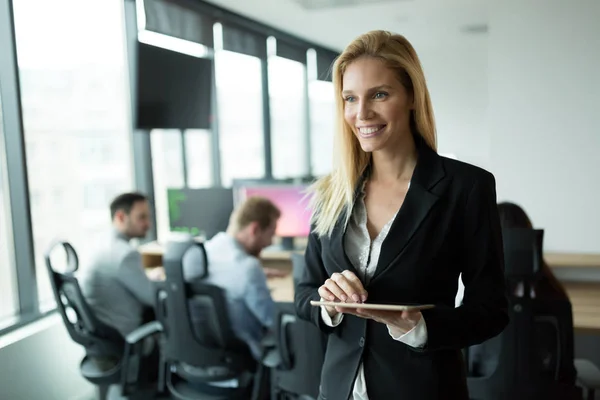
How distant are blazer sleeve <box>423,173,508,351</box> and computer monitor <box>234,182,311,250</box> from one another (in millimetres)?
2620

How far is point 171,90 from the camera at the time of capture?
4.14m

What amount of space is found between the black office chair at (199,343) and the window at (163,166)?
1.84 meters

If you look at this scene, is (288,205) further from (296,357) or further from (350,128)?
(350,128)

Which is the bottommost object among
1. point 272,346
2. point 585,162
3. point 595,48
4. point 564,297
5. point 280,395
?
point 280,395

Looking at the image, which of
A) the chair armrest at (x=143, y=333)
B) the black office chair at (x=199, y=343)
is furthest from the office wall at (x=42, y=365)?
the black office chair at (x=199, y=343)

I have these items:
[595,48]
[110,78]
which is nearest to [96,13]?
[110,78]

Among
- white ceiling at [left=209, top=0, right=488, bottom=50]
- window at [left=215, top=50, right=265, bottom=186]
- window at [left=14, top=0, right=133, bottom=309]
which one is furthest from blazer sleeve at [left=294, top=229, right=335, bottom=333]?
window at [left=215, top=50, right=265, bottom=186]

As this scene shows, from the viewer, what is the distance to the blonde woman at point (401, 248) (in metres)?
1.06

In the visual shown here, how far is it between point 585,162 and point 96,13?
324cm

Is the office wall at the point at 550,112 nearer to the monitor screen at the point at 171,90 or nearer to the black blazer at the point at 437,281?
the monitor screen at the point at 171,90

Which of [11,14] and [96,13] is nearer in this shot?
[11,14]

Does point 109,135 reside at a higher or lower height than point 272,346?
higher

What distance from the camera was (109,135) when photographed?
161 inches

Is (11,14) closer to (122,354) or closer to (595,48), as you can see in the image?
(122,354)
